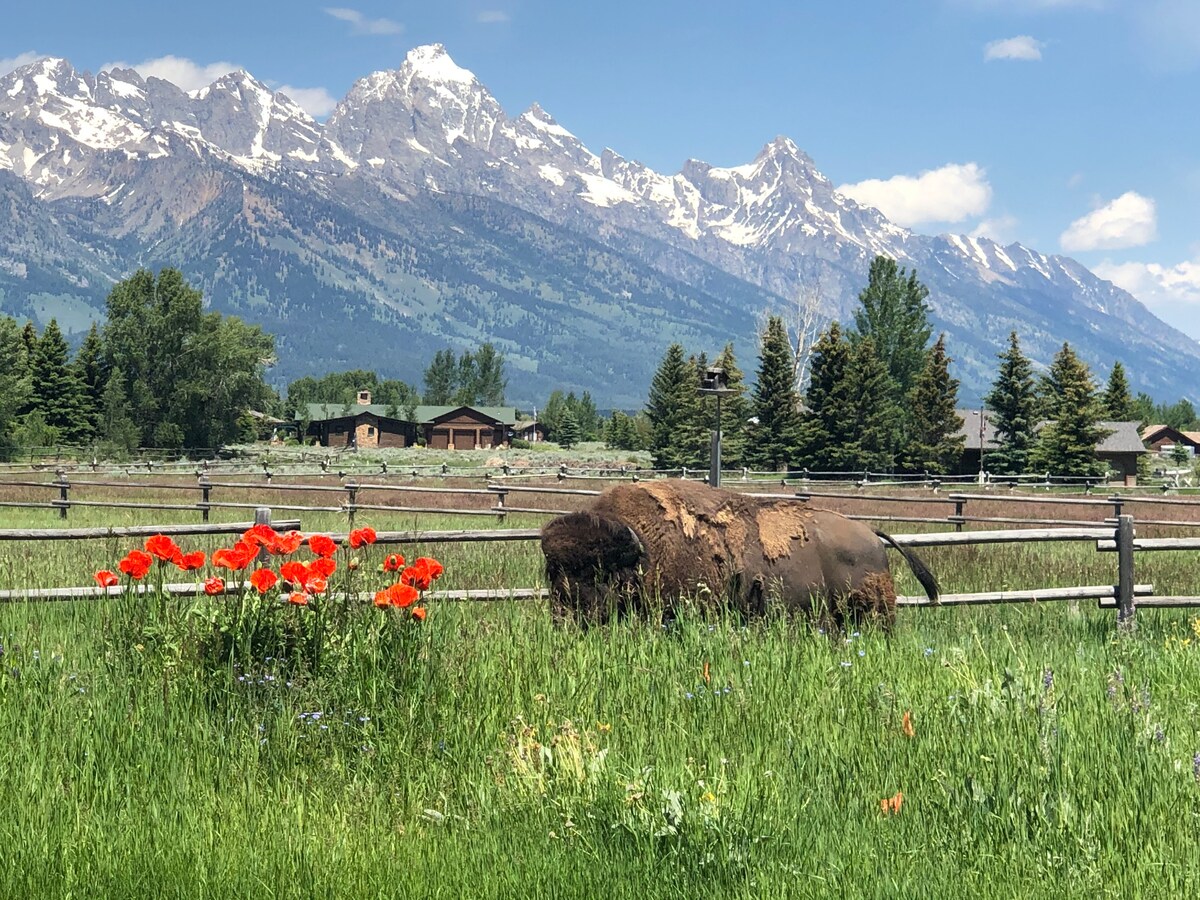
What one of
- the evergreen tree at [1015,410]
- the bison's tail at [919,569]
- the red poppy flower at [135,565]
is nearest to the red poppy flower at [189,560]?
the red poppy flower at [135,565]

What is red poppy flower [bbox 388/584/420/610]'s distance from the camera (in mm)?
5066

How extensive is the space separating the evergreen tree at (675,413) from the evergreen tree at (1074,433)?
20.2 m

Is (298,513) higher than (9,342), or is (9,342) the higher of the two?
(9,342)

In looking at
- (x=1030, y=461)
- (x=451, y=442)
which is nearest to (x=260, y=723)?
(x=1030, y=461)

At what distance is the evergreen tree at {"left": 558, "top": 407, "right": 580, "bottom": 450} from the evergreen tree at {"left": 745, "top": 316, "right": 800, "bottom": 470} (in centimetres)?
7847

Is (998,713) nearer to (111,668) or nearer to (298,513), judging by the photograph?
(111,668)

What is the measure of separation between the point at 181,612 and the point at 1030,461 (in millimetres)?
58310

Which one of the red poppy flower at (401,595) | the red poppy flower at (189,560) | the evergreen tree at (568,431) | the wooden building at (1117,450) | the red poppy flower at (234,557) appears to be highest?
the evergreen tree at (568,431)

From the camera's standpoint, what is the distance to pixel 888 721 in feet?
16.8

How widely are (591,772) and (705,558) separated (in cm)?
332

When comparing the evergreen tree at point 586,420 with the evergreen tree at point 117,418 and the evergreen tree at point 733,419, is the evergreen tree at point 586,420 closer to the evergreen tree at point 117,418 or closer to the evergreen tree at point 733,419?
the evergreen tree at point 117,418

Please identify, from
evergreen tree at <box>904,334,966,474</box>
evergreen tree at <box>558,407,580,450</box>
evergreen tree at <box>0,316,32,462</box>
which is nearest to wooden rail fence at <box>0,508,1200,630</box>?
evergreen tree at <box>904,334,966,474</box>

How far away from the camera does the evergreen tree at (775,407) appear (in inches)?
2557

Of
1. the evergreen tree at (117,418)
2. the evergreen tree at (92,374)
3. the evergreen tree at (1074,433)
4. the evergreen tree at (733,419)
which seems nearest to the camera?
the evergreen tree at (1074,433)
